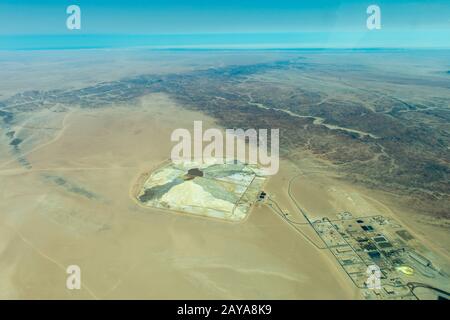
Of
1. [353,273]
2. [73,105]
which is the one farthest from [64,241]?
[73,105]

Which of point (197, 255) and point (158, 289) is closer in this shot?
point (158, 289)

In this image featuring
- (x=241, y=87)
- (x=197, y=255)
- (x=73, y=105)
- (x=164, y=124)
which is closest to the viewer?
(x=197, y=255)

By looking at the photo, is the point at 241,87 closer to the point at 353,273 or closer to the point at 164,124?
the point at 164,124

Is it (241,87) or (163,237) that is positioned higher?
(241,87)

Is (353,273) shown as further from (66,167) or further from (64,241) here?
(66,167)

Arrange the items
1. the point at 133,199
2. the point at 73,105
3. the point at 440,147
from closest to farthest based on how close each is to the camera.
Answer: the point at 133,199 < the point at 440,147 < the point at 73,105

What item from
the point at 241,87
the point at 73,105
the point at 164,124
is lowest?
the point at 164,124

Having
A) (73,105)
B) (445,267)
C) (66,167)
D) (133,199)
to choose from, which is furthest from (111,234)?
(73,105)
